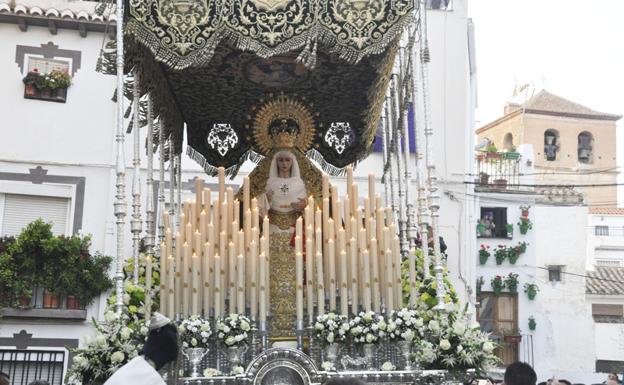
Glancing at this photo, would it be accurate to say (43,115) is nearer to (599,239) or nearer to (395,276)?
(395,276)

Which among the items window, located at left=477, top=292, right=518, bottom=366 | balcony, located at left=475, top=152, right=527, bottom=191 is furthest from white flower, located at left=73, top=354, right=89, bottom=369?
window, located at left=477, top=292, right=518, bottom=366

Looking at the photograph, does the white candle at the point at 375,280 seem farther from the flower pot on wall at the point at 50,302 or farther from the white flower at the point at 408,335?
the flower pot on wall at the point at 50,302

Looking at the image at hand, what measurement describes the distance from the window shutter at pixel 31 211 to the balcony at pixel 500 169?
10.5 metres

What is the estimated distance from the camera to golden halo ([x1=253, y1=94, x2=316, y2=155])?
7891mm

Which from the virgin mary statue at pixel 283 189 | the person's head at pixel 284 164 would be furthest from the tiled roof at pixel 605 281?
the person's head at pixel 284 164

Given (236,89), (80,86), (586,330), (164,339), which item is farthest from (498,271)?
(164,339)

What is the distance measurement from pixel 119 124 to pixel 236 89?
1852mm

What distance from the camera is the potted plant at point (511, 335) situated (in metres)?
21.3

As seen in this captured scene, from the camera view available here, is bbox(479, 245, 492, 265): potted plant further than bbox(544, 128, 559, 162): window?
No

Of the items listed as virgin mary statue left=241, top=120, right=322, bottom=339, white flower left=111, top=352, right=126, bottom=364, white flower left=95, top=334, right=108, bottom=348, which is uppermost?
virgin mary statue left=241, top=120, right=322, bottom=339

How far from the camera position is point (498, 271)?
21.1m

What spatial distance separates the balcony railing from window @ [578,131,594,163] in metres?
18.8

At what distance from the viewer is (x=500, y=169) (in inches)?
854

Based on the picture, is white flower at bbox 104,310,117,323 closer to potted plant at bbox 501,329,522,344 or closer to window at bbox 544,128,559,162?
potted plant at bbox 501,329,522,344
